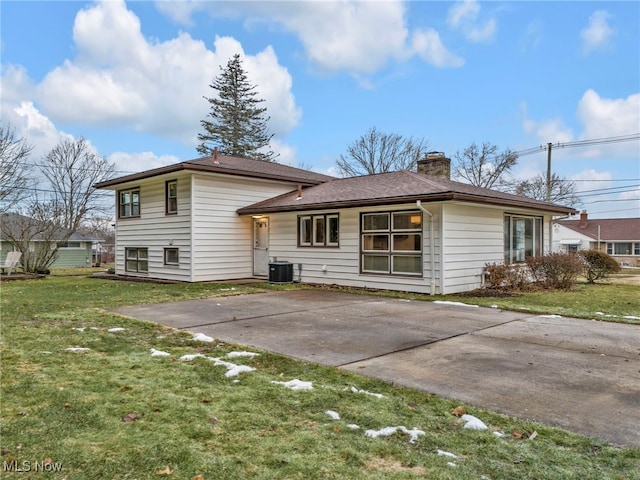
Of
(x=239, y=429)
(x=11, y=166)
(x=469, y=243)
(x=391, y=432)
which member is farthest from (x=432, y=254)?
(x=11, y=166)

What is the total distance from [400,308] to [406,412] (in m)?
5.44

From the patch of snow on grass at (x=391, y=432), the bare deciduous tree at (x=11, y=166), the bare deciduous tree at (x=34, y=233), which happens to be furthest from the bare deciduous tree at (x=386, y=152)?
the patch of snow on grass at (x=391, y=432)

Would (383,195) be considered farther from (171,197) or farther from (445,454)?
(445,454)

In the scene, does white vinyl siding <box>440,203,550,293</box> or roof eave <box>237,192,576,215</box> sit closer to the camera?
roof eave <box>237,192,576,215</box>

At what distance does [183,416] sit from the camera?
123 inches

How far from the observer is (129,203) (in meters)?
17.3

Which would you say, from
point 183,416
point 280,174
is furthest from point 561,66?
point 183,416

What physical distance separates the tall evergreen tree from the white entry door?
23.8m

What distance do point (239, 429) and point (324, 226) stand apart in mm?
10543

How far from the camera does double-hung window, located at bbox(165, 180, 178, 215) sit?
14.7 meters

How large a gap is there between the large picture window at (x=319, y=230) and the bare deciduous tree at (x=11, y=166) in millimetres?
15267

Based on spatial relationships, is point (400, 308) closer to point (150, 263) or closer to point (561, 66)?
point (150, 263)

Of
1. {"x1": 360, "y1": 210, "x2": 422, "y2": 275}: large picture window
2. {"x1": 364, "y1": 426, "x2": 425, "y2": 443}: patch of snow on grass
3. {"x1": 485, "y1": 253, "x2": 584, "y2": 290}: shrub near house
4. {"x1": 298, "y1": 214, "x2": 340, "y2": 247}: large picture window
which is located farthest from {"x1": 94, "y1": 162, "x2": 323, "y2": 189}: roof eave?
{"x1": 364, "y1": 426, "x2": 425, "y2": 443}: patch of snow on grass

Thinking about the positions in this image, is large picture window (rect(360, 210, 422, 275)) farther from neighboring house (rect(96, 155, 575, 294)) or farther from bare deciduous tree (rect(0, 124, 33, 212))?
bare deciduous tree (rect(0, 124, 33, 212))
